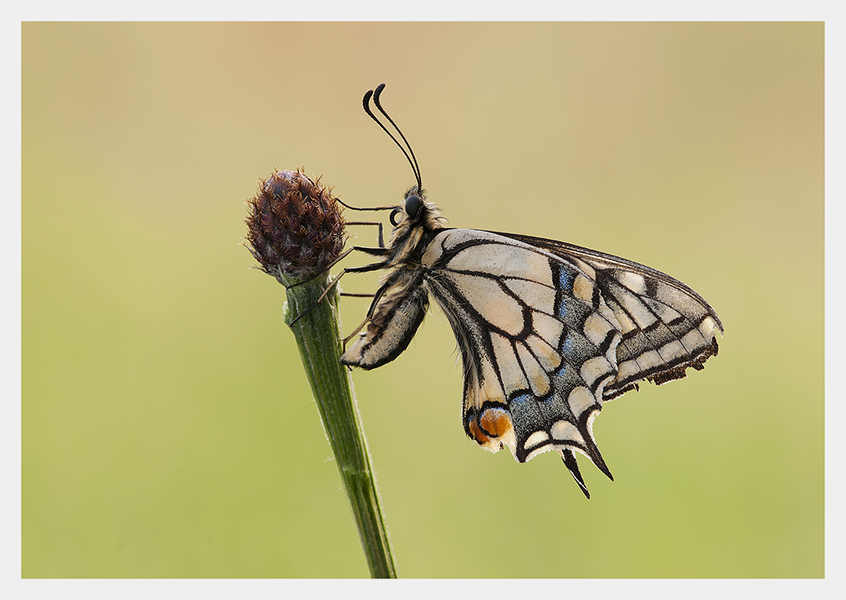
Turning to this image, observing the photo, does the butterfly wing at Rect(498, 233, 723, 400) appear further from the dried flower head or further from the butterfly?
the dried flower head

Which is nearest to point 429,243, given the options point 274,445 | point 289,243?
point 289,243

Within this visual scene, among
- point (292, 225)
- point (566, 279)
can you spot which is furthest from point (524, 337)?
point (292, 225)

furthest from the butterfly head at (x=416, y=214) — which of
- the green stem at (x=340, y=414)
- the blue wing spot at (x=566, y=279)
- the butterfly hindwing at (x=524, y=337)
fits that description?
the green stem at (x=340, y=414)

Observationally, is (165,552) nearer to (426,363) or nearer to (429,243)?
(426,363)

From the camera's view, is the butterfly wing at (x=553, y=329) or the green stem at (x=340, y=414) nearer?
the green stem at (x=340, y=414)

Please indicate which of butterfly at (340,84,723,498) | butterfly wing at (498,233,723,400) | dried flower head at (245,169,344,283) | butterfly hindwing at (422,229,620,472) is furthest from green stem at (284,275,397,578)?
butterfly wing at (498,233,723,400)

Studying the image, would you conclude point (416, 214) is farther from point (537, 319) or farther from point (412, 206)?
point (537, 319)

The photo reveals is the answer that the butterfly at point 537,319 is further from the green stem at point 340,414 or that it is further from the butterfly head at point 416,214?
the green stem at point 340,414
